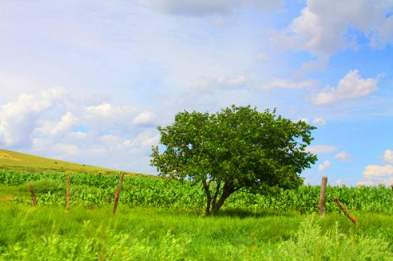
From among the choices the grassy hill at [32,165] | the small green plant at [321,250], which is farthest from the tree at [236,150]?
the grassy hill at [32,165]

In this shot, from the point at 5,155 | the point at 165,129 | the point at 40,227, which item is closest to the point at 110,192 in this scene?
the point at 165,129

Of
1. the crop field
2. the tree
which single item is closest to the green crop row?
the crop field

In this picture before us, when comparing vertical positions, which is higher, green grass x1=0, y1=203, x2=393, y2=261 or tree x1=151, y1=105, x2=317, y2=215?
tree x1=151, y1=105, x2=317, y2=215

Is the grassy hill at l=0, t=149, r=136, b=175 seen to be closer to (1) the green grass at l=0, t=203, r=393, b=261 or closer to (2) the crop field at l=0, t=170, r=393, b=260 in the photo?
(2) the crop field at l=0, t=170, r=393, b=260

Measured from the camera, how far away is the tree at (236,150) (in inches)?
851

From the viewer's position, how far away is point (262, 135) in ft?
73.2

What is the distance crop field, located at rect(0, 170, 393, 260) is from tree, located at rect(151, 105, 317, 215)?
1.35 meters

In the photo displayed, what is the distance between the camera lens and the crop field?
7.44 meters

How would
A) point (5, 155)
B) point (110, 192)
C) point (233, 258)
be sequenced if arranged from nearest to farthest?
point (233, 258), point (110, 192), point (5, 155)

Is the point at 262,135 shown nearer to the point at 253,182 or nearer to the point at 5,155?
the point at 253,182

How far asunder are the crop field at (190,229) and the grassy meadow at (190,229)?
24 millimetres

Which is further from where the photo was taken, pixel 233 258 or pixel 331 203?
pixel 331 203

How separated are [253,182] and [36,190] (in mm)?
22626

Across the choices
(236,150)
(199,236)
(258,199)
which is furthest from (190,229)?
(258,199)
